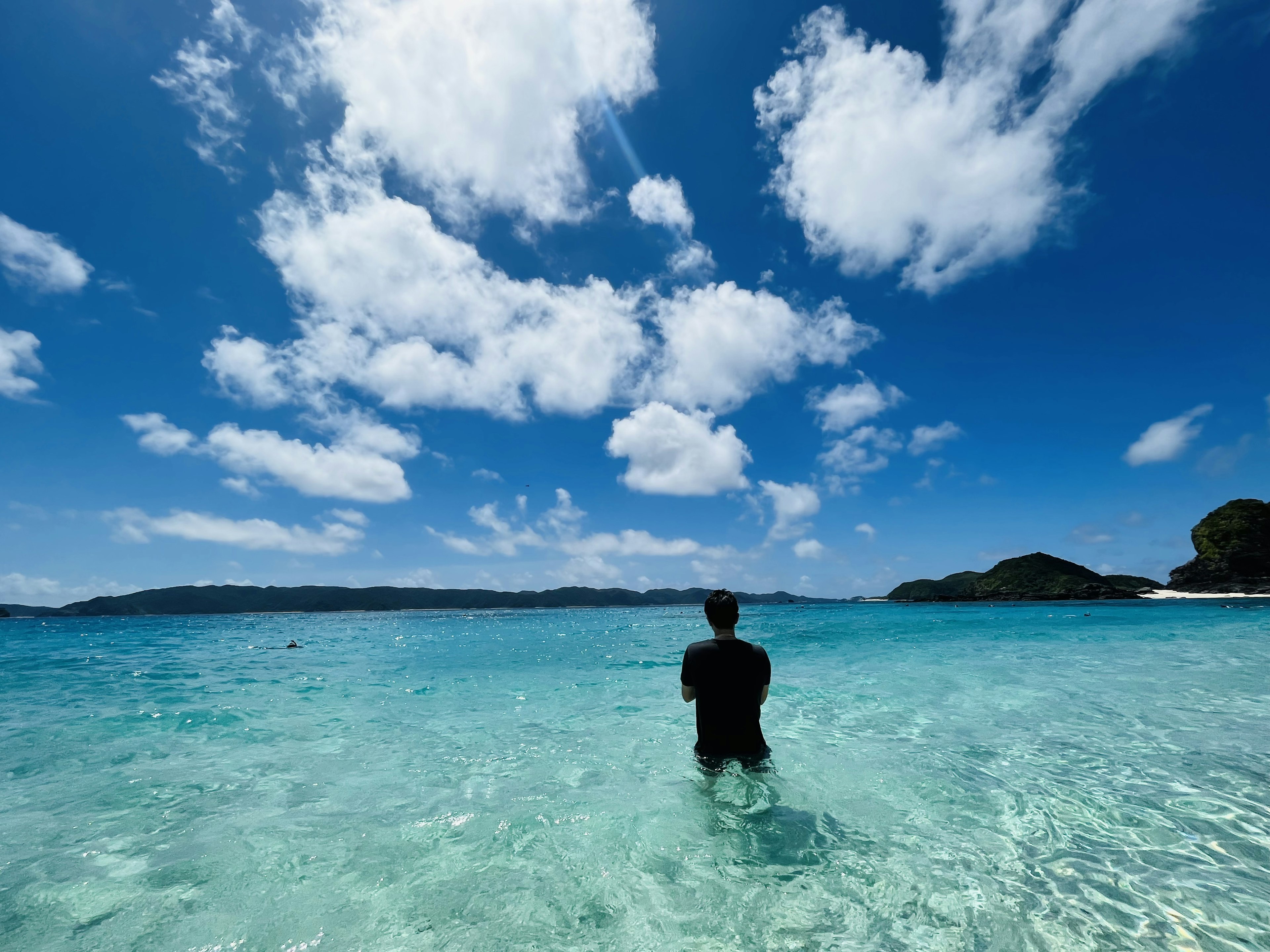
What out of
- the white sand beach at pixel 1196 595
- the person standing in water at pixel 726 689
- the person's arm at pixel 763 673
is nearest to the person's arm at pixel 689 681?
the person standing in water at pixel 726 689

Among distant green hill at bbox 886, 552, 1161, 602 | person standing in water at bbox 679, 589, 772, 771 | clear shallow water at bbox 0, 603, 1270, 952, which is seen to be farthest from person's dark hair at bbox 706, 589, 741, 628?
distant green hill at bbox 886, 552, 1161, 602

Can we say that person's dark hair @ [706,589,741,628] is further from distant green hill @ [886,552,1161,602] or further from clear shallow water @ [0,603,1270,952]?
distant green hill @ [886,552,1161,602]

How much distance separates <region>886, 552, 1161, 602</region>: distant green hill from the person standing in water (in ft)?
554

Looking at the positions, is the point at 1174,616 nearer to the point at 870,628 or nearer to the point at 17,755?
the point at 870,628

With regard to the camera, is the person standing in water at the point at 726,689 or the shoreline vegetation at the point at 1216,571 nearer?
the person standing in water at the point at 726,689

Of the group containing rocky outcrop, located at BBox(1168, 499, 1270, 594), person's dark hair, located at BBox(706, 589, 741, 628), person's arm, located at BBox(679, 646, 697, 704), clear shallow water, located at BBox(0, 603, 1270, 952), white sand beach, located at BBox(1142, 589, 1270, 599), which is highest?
rocky outcrop, located at BBox(1168, 499, 1270, 594)

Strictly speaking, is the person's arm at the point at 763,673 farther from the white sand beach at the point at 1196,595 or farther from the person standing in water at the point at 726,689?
the white sand beach at the point at 1196,595

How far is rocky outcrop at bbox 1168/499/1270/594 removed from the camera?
318ft

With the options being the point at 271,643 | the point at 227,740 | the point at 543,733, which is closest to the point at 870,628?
the point at 543,733

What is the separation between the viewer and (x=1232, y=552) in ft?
326

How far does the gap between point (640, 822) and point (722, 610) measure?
Result: 9.11 feet

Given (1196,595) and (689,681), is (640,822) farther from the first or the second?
(1196,595)

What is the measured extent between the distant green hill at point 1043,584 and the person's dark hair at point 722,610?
169226mm

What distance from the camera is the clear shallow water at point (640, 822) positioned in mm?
4277
